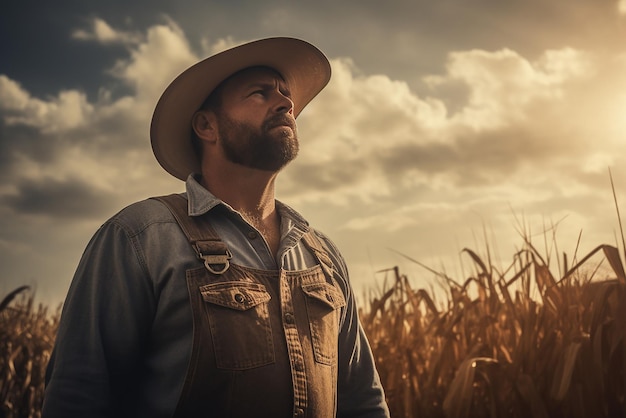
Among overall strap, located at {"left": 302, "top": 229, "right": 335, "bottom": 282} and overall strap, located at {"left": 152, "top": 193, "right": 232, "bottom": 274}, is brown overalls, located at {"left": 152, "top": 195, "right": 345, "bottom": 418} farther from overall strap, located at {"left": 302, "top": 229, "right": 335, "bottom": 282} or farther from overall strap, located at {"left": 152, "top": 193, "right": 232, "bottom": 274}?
overall strap, located at {"left": 302, "top": 229, "right": 335, "bottom": 282}

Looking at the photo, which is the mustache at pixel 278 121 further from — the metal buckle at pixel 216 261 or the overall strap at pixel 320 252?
the metal buckle at pixel 216 261

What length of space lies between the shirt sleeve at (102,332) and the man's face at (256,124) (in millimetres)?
784

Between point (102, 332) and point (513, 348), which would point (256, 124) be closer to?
point (102, 332)

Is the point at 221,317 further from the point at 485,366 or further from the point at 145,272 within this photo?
the point at 485,366

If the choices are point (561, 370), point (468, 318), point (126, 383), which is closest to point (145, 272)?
point (126, 383)

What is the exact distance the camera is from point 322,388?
8.09ft

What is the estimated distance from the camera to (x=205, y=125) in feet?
10.6

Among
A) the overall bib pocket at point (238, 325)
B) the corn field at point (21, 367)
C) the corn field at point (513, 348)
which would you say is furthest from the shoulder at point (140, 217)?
the corn field at point (21, 367)

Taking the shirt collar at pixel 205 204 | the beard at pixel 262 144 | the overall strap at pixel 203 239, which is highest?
the beard at pixel 262 144

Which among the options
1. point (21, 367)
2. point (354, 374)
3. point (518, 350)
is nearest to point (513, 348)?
point (518, 350)

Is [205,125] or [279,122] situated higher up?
[205,125]

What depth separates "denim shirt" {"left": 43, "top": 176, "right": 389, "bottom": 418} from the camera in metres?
2.22

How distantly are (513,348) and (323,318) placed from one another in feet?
6.51

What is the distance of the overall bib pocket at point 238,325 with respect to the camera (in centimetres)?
224
